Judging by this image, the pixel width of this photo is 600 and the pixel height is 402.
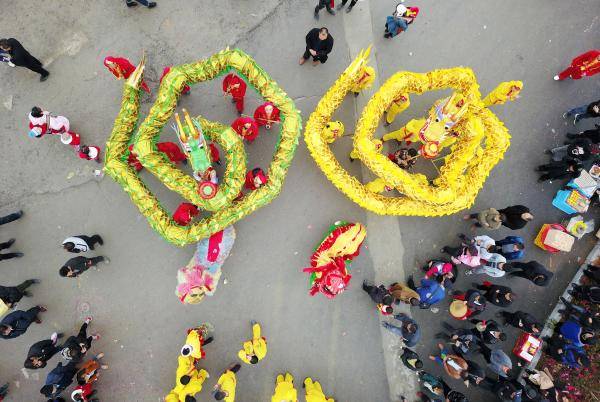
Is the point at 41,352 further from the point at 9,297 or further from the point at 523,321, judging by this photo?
the point at 523,321

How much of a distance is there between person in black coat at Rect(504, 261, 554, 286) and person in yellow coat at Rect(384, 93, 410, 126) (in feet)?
11.0

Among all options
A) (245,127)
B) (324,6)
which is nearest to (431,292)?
(245,127)

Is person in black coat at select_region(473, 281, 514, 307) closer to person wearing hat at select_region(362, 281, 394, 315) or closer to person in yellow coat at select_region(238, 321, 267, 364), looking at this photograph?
person wearing hat at select_region(362, 281, 394, 315)

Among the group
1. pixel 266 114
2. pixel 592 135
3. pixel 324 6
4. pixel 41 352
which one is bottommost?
pixel 41 352

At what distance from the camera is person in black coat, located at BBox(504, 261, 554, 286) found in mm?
6043

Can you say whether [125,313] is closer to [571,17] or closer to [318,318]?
[318,318]

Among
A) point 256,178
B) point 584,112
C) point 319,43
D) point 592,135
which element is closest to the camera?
point 256,178

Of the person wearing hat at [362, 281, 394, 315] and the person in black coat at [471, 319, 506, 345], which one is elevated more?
the person in black coat at [471, 319, 506, 345]

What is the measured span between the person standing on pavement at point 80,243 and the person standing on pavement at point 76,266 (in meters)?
0.15

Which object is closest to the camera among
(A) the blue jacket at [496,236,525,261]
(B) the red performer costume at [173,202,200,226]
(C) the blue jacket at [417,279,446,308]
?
(B) the red performer costume at [173,202,200,226]

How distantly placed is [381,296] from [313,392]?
2020 millimetres

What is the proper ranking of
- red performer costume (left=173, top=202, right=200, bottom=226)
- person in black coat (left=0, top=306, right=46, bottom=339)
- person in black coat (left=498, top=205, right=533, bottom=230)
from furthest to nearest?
person in black coat (left=498, top=205, right=533, bottom=230) < red performer costume (left=173, top=202, right=200, bottom=226) < person in black coat (left=0, top=306, right=46, bottom=339)

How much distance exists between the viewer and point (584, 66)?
6.84m

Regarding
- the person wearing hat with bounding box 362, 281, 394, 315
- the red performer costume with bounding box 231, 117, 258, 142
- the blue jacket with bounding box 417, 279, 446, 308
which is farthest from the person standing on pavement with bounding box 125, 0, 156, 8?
the blue jacket with bounding box 417, 279, 446, 308
